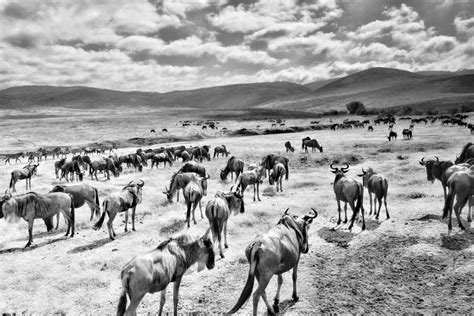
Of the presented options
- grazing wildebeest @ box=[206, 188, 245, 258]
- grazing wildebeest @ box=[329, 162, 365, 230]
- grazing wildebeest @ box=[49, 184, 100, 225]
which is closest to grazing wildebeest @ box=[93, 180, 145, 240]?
grazing wildebeest @ box=[49, 184, 100, 225]

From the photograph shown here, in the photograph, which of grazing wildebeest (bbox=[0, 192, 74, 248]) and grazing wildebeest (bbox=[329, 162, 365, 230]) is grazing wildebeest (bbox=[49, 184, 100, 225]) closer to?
grazing wildebeest (bbox=[0, 192, 74, 248])

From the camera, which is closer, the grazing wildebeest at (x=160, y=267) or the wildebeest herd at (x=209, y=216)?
the grazing wildebeest at (x=160, y=267)

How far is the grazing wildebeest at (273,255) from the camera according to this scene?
7.66 meters

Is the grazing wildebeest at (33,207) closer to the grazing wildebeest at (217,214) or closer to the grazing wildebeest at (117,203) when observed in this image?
the grazing wildebeest at (117,203)

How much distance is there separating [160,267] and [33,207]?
8759mm

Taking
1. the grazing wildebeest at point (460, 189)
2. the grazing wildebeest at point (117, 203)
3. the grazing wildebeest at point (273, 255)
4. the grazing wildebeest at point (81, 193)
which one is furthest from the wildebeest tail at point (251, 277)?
the grazing wildebeest at point (81, 193)

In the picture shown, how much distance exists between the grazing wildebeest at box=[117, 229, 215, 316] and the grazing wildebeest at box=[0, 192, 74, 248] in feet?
26.1

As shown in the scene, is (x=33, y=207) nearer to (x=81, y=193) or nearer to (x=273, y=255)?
(x=81, y=193)

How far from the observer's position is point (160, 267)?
7512mm

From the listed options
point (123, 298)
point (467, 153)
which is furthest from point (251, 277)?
point (467, 153)

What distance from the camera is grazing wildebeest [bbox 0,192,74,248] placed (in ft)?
42.9

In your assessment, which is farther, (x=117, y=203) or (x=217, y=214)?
(x=117, y=203)

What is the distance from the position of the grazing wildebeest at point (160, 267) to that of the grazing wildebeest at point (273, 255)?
138cm

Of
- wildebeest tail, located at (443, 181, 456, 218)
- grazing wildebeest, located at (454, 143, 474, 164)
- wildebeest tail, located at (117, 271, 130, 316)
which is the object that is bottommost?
wildebeest tail, located at (117, 271, 130, 316)
